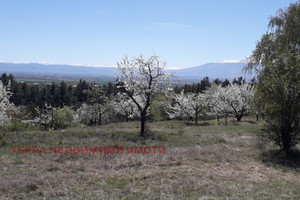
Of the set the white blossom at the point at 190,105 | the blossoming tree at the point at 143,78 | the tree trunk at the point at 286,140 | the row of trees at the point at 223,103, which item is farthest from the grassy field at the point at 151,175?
the row of trees at the point at 223,103

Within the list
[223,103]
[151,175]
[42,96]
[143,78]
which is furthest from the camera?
[42,96]

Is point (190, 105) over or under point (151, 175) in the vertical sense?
under

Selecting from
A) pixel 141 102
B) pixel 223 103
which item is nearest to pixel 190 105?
pixel 223 103

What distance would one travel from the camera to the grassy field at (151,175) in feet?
24.1

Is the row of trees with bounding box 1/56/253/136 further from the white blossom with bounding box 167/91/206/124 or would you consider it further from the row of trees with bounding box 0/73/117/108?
the row of trees with bounding box 0/73/117/108

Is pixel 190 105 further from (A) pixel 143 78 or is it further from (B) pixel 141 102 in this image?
(A) pixel 143 78

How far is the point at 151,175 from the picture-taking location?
9.08 metres

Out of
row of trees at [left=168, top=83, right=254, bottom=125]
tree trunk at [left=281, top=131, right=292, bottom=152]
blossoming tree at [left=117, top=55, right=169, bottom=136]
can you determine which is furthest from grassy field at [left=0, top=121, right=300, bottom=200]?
row of trees at [left=168, top=83, right=254, bottom=125]

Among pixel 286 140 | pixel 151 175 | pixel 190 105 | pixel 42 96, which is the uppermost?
pixel 286 140

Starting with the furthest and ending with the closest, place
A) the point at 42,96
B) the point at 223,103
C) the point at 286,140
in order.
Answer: the point at 42,96 → the point at 223,103 → the point at 286,140

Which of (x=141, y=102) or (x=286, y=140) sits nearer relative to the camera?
(x=286, y=140)

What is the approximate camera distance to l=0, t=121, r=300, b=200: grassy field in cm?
736

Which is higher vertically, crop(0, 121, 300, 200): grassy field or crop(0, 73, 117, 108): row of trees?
crop(0, 121, 300, 200): grassy field

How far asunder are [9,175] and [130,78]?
46.1 ft
